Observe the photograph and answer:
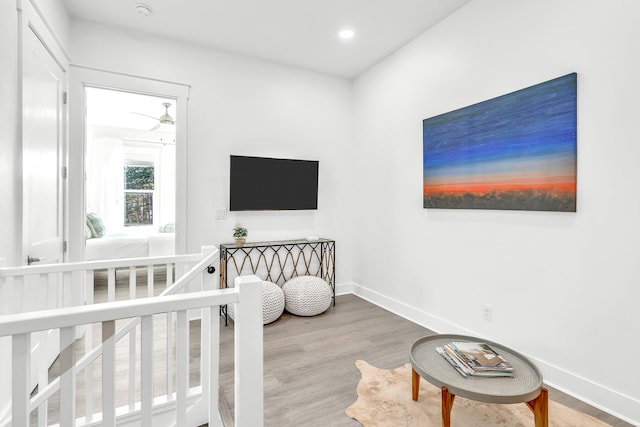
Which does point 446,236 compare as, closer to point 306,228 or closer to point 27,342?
point 306,228

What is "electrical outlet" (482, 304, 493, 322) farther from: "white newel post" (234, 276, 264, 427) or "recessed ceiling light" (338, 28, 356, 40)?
"recessed ceiling light" (338, 28, 356, 40)

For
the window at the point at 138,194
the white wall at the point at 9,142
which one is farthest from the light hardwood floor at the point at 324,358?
the window at the point at 138,194

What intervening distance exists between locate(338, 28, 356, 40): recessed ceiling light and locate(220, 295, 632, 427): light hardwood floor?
2.80m

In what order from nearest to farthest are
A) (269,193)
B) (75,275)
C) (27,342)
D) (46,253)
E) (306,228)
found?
1. (27,342)
2. (46,253)
3. (75,275)
4. (269,193)
5. (306,228)

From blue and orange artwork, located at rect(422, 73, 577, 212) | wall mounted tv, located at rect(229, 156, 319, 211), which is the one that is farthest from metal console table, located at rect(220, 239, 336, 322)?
blue and orange artwork, located at rect(422, 73, 577, 212)

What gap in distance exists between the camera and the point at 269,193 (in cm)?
372

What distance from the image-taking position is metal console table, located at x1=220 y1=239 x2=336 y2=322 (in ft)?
11.5

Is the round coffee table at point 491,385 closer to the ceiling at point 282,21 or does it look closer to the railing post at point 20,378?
the railing post at point 20,378

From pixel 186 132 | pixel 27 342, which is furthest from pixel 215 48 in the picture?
pixel 27 342

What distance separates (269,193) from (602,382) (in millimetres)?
3088

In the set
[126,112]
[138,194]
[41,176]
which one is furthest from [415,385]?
[138,194]

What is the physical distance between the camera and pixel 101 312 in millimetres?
1022

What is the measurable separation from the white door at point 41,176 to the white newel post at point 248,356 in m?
1.30

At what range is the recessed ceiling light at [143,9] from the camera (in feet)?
9.00
